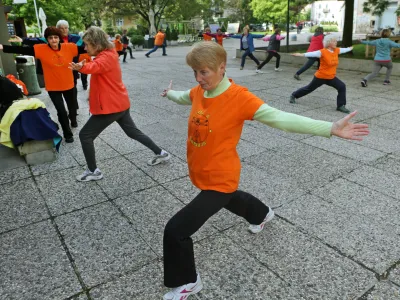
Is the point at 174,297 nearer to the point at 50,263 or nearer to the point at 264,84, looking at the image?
the point at 50,263

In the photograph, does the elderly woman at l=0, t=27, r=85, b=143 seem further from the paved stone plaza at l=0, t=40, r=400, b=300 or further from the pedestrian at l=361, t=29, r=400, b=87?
the pedestrian at l=361, t=29, r=400, b=87

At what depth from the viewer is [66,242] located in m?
3.11

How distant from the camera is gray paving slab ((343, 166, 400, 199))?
391 centimetres

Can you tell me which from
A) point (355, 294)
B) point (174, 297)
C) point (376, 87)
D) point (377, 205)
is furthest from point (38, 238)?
point (376, 87)

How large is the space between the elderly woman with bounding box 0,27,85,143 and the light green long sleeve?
4.03 metres

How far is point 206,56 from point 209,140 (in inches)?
21.2

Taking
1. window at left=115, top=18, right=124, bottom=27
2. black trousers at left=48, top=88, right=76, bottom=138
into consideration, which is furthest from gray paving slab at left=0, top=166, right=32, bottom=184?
window at left=115, top=18, right=124, bottom=27

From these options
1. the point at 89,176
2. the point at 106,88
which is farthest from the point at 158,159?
the point at 106,88

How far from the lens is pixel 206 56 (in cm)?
215

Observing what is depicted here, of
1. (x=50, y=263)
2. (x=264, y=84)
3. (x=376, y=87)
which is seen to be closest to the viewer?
(x=50, y=263)

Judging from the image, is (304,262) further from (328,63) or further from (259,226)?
(328,63)

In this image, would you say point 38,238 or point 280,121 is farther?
point 38,238

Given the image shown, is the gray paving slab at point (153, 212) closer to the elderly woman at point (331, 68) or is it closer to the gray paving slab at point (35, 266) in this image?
the gray paving slab at point (35, 266)

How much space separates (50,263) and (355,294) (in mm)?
2333
